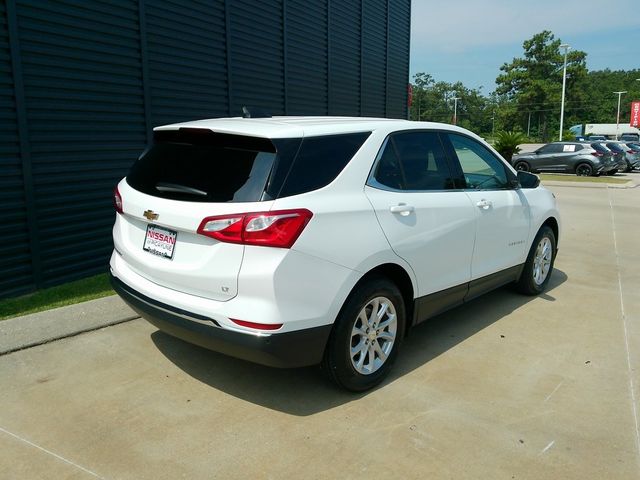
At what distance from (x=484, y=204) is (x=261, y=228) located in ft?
7.91

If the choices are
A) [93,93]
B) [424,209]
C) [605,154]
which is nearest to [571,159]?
[605,154]

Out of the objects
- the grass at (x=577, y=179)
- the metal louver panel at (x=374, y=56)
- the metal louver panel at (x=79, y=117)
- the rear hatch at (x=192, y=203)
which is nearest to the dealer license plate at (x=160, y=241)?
the rear hatch at (x=192, y=203)

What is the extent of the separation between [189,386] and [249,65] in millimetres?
5965

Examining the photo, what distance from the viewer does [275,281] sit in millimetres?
2977

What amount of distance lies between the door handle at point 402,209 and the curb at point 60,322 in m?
2.61

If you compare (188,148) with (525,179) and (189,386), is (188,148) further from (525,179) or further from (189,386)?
(525,179)

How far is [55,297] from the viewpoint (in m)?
5.43

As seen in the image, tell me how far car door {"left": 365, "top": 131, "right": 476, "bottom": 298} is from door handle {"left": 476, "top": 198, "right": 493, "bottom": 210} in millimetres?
119

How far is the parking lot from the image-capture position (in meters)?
2.85

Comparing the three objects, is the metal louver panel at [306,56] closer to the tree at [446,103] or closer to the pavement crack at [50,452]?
the pavement crack at [50,452]

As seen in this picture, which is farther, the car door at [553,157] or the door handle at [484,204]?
the car door at [553,157]

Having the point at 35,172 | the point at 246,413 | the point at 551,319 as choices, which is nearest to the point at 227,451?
the point at 246,413

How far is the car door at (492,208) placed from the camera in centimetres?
462

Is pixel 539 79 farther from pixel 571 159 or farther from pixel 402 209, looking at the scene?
pixel 402 209
